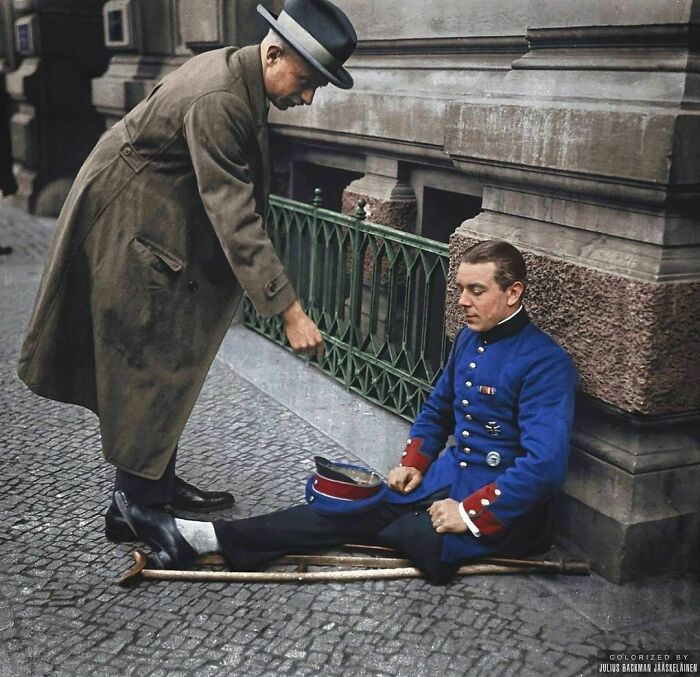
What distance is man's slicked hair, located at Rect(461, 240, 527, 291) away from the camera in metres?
3.39

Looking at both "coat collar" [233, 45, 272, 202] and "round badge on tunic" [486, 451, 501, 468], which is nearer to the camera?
"coat collar" [233, 45, 272, 202]

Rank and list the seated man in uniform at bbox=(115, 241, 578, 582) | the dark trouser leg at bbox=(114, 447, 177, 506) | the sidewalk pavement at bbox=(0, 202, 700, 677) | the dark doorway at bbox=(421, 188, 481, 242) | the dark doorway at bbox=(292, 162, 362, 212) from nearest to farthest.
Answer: the sidewalk pavement at bbox=(0, 202, 700, 677) → the seated man in uniform at bbox=(115, 241, 578, 582) → the dark trouser leg at bbox=(114, 447, 177, 506) → the dark doorway at bbox=(421, 188, 481, 242) → the dark doorway at bbox=(292, 162, 362, 212)

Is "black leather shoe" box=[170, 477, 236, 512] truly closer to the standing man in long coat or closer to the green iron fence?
the standing man in long coat

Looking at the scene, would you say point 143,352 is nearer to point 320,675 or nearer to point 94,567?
point 94,567

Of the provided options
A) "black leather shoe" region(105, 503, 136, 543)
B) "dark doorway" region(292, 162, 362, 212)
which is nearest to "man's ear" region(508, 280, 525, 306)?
"black leather shoe" region(105, 503, 136, 543)

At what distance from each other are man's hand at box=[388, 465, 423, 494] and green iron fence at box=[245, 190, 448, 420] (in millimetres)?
1046

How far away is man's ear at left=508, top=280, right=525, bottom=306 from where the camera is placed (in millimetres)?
3422

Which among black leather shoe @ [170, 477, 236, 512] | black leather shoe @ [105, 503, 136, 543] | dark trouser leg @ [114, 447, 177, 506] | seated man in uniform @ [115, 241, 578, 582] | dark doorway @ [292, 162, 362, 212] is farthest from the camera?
dark doorway @ [292, 162, 362, 212]

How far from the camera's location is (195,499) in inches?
158

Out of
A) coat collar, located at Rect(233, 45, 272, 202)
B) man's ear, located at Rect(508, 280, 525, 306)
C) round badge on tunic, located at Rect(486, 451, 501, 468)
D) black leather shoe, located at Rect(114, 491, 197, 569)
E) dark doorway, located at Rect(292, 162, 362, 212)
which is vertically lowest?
black leather shoe, located at Rect(114, 491, 197, 569)

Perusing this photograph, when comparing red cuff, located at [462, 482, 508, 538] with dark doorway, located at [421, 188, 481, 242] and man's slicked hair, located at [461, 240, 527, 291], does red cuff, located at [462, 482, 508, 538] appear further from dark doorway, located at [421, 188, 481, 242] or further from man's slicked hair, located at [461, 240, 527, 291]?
dark doorway, located at [421, 188, 481, 242]

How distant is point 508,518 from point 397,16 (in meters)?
3.35

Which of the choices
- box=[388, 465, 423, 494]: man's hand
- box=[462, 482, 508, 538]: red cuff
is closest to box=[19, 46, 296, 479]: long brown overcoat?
box=[388, 465, 423, 494]: man's hand

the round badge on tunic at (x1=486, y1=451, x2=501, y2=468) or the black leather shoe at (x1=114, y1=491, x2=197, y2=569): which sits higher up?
the round badge on tunic at (x1=486, y1=451, x2=501, y2=468)
